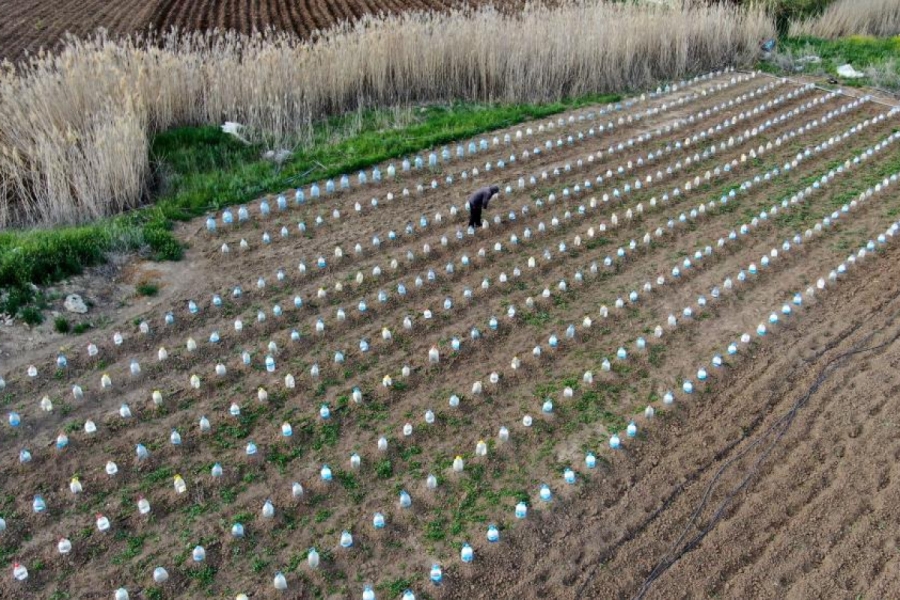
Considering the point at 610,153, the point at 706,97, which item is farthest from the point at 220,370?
the point at 706,97

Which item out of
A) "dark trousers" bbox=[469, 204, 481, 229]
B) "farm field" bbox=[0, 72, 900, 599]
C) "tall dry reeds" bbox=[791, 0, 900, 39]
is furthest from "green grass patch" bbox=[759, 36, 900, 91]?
"dark trousers" bbox=[469, 204, 481, 229]

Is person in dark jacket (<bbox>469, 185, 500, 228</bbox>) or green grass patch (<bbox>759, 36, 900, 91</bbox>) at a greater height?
person in dark jacket (<bbox>469, 185, 500, 228</bbox>)

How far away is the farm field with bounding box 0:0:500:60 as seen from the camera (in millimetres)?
15047

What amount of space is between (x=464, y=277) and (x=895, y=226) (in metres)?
4.66

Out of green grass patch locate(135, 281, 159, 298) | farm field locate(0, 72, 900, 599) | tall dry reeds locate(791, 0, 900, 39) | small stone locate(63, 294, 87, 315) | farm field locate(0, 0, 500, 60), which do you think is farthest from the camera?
tall dry reeds locate(791, 0, 900, 39)

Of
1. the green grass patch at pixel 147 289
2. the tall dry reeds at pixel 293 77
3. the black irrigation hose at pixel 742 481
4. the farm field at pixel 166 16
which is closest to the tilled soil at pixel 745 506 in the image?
the black irrigation hose at pixel 742 481

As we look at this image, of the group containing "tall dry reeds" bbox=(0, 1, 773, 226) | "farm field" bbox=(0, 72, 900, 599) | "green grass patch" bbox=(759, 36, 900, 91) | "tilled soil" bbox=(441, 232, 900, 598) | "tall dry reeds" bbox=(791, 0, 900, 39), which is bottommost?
"tilled soil" bbox=(441, 232, 900, 598)

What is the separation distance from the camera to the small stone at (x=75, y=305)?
6324 mm

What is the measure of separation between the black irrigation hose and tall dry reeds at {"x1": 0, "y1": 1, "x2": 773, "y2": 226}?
21.5 feet

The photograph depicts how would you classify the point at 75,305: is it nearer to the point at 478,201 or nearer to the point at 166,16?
the point at 478,201

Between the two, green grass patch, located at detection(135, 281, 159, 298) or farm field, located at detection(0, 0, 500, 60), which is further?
farm field, located at detection(0, 0, 500, 60)

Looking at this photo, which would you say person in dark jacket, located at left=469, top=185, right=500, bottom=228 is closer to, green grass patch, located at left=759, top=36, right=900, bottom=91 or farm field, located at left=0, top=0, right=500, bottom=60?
green grass patch, located at left=759, top=36, right=900, bottom=91

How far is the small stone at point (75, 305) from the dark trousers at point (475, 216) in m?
3.61

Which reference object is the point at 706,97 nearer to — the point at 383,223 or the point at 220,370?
the point at 383,223
